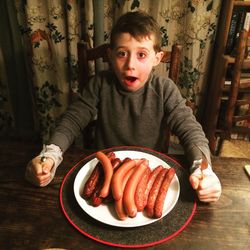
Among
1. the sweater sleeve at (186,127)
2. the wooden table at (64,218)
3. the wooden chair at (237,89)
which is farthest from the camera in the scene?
the wooden chair at (237,89)

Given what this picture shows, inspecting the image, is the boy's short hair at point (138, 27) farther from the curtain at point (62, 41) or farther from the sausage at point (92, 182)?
the curtain at point (62, 41)

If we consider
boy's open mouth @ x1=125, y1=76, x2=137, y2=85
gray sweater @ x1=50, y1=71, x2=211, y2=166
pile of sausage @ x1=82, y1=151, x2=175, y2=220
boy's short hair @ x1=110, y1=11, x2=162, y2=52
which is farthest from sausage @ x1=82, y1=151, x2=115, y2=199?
boy's short hair @ x1=110, y1=11, x2=162, y2=52

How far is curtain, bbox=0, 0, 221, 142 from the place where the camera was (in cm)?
184

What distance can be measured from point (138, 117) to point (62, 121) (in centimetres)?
37

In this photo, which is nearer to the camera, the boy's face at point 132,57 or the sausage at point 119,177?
the sausage at point 119,177

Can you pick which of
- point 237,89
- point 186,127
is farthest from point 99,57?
point 237,89

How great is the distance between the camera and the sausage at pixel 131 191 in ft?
2.27

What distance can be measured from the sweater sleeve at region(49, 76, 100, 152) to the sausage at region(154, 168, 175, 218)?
1.35ft

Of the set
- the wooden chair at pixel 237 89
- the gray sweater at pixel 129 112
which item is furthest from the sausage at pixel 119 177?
the wooden chair at pixel 237 89

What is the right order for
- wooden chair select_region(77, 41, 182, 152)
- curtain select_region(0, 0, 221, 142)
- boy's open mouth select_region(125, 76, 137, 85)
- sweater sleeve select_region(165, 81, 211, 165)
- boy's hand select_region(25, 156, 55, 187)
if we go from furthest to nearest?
curtain select_region(0, 0, 221, 142)
wooden chair select_region(77, 41, 182, 152)
boy's open mouth select_region(125, 76, 137, 85)
sweater sleeve select_region(165, 81, 211, 165)
boy's hand select_region(25, 156, 55, 187)

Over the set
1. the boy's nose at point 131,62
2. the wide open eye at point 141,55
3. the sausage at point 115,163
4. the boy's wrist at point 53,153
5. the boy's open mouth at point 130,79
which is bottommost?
the boy's wrist at point 53,153

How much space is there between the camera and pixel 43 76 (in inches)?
84.4

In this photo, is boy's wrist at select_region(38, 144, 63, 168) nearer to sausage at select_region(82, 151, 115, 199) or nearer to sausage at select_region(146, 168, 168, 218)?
sausage at select_region(82, 151, 115, 199)

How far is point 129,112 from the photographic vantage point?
1.29 meters
